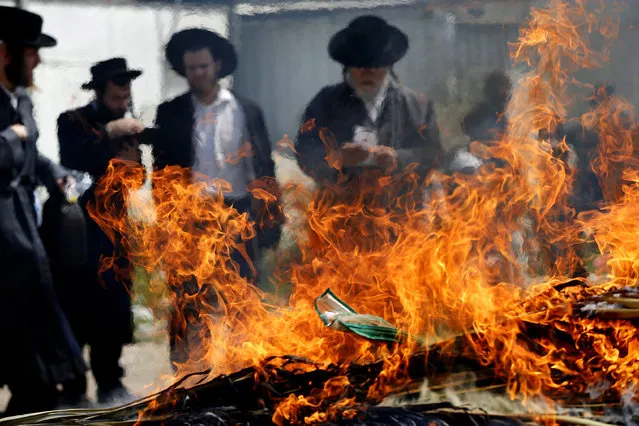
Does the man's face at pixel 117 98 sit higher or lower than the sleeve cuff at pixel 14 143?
higher

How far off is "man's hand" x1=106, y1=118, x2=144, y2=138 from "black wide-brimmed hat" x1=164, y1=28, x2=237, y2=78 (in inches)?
14.8

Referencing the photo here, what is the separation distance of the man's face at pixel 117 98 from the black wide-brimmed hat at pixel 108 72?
0.04 metres

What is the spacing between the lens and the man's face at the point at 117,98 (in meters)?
3.62

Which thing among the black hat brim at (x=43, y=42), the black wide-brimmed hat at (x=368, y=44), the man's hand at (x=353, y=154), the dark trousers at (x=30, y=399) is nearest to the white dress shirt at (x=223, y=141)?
the man's hand at (x=353, y=154)

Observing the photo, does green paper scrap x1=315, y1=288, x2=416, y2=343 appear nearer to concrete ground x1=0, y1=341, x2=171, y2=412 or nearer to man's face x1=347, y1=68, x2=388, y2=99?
concrete ground x1=0, y1=341, x2=171, y2=412

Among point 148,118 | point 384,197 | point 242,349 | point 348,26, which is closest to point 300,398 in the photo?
point 242,349

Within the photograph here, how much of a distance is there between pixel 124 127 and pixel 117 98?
0.16 meters

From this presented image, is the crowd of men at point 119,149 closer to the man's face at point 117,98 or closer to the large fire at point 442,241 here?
the man's face at point 117,98

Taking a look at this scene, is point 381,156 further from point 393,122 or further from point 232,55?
point 232,55

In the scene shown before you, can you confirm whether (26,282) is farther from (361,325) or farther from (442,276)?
(442,276)

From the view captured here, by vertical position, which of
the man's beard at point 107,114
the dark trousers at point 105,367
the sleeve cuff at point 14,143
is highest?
the man's beard at point 107,114

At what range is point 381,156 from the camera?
389cm

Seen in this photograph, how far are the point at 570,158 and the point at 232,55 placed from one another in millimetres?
2183

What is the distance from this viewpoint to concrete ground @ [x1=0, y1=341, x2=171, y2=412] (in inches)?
147
